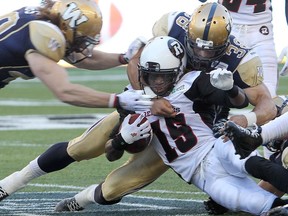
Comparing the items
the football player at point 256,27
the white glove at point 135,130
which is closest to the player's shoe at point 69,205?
the white glove at point 135,130

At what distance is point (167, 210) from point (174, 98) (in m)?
0.72

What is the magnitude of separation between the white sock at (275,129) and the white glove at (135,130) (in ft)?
2.02

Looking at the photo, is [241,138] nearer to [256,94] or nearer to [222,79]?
[222,79]

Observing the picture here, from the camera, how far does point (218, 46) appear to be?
5.38 m

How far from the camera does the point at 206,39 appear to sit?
537 cm

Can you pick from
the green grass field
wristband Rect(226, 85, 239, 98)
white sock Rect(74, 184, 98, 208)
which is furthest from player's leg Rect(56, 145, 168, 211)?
wristband Rect(226, 85, 239, 98)

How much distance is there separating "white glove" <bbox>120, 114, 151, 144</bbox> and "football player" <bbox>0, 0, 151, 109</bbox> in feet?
0.30

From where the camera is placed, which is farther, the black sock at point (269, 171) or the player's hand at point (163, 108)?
the player's hand at point (163, 108)

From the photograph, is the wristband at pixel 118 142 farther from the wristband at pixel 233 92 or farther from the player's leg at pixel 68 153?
the wristband at pixel 233 92

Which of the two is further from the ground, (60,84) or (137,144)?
(60,84)

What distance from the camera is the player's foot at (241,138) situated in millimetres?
4797

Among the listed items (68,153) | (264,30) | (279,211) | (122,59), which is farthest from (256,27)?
(279,211)

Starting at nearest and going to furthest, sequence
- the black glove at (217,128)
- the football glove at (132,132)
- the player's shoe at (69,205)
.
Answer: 1. the football glove at (132,132)
2. the black glove at (217,128)
3. the player's shoe at (69,205)

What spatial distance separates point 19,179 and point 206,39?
1383mm
